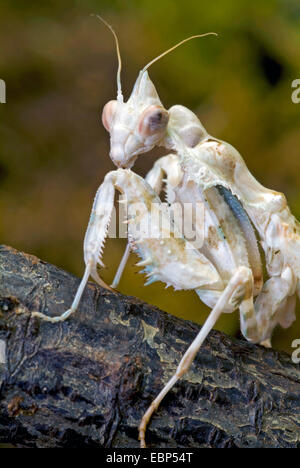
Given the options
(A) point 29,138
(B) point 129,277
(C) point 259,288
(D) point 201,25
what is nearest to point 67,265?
(B) point 129,277

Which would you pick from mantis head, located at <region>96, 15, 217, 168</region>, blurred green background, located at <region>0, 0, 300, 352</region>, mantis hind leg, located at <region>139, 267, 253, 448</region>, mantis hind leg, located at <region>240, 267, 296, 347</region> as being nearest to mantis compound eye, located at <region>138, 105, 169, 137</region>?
mantis head, located at <region>96, 15, 217, 168</region>

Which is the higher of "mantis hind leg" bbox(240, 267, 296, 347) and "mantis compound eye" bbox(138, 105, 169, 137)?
"mantis compound eye" bbox(138, 105, 169, 137)

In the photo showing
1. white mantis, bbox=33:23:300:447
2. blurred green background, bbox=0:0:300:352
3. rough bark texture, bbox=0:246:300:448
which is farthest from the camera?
blurred green background, bbox=0:0:300:352

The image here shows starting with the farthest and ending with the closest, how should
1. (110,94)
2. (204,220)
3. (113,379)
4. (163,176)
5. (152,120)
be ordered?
(110,94), (163,176), (204,220), (152,120), (113,379)

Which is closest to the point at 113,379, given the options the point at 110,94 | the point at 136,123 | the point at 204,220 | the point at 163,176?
the point at 204,220

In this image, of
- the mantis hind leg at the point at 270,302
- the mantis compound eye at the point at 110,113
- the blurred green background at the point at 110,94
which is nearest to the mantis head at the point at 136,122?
the mantis compound eye at the point at 110,113

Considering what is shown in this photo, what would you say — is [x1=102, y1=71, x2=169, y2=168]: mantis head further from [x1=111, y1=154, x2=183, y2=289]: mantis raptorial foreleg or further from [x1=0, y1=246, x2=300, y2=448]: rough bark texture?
[x1=0, y1=246, x2=300, y2=448]: rough bark texture

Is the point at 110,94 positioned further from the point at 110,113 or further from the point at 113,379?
the point at 113,379
